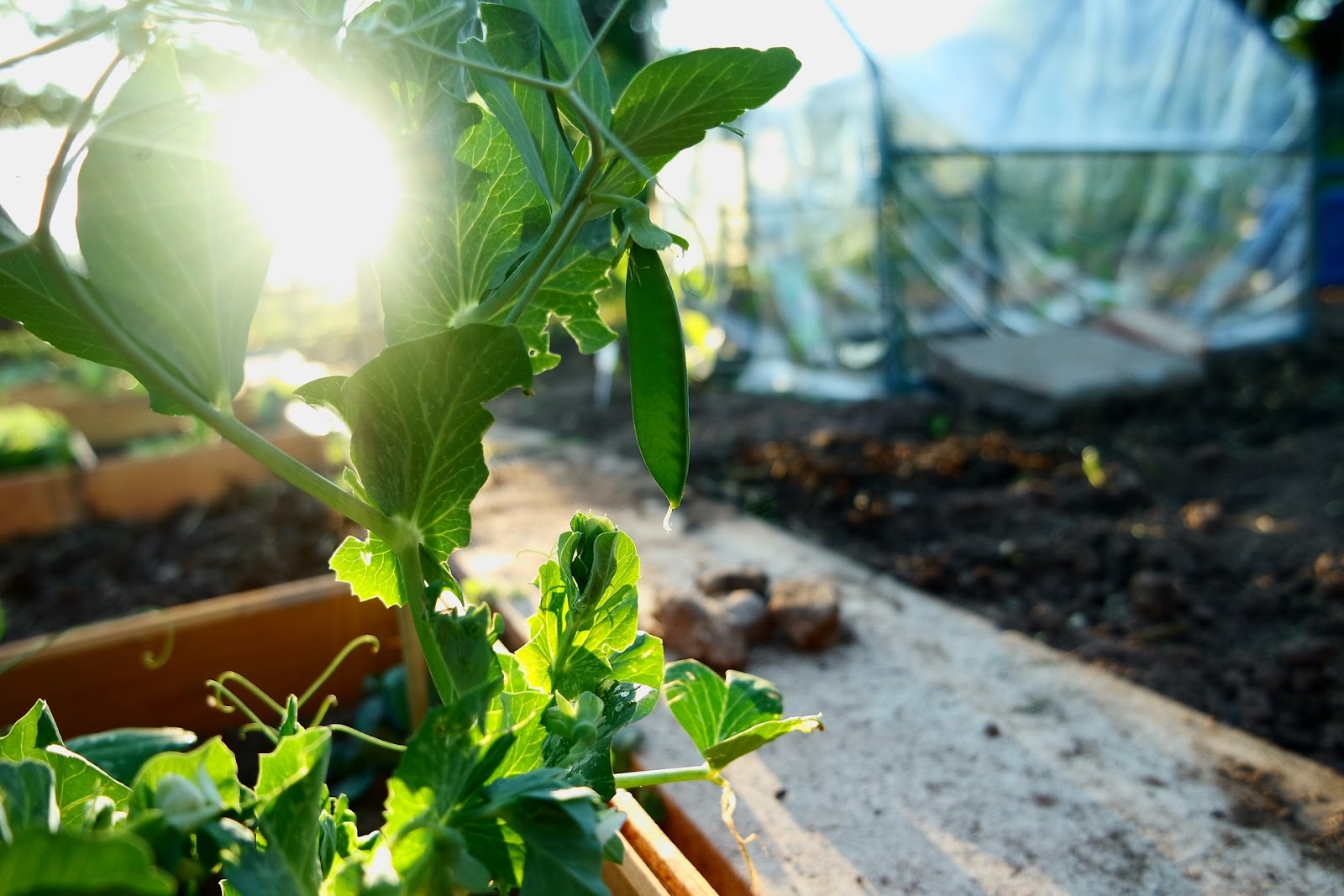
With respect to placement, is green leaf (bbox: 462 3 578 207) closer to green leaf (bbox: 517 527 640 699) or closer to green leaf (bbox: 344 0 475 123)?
green leaf (bbox: 344 0 475 123)

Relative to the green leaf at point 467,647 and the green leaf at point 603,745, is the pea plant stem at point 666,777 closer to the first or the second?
the green leaf at point 603,745

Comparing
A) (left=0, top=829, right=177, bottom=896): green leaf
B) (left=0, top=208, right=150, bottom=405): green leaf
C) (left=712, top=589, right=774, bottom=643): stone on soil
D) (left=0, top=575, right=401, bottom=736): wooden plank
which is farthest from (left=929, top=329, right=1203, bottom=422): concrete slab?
(left=0, top=829, right=177, bottom=896): green leaf

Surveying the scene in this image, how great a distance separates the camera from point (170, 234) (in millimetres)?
609

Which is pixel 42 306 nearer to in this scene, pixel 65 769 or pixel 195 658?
pixel 65 769

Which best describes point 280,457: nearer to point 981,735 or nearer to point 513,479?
point 981,735

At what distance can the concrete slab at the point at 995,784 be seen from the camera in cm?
106

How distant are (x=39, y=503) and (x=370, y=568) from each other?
2.79 m

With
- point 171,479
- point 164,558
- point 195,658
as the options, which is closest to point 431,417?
point 195,658

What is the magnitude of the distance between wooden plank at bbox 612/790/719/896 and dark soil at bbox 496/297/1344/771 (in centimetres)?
109

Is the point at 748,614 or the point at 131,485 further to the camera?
the point at 131,485

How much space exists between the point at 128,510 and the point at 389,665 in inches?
73.6

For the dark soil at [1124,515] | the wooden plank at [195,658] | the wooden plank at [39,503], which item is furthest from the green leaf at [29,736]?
the wooden plank at [39,503]

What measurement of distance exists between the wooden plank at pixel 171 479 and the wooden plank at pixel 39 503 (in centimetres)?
4

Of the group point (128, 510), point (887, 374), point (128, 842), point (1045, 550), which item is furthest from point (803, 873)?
point (887, 374)
